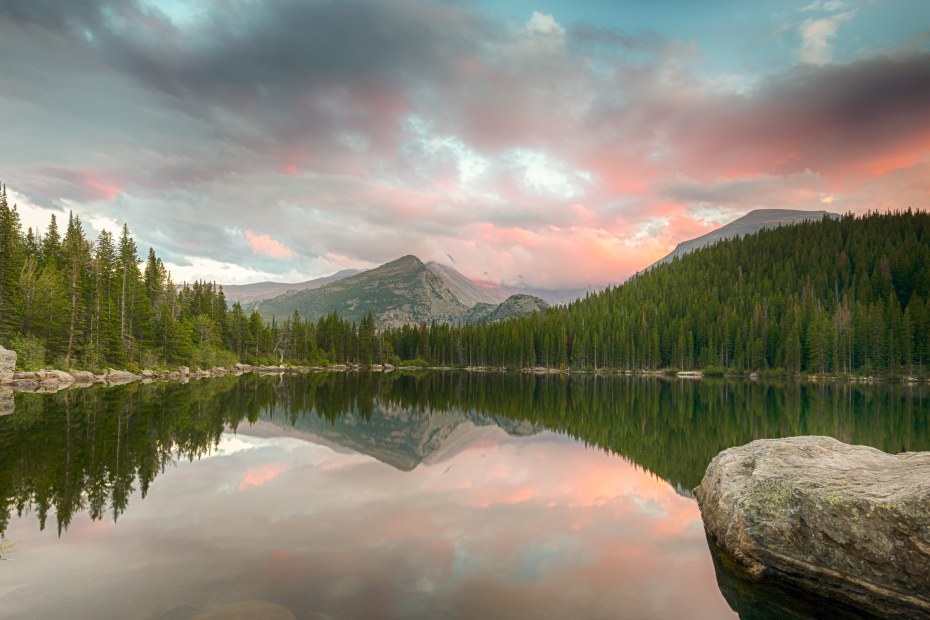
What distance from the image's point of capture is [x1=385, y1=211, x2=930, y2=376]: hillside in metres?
125

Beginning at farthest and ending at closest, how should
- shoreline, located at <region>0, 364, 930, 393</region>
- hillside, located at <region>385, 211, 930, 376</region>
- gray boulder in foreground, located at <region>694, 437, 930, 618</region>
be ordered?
hillside, located at <region>385, 211, 930, 376</region> → shoreline, located at <region>0, 364, 930, 393</region> → gray boulder in foreground, located at <region>694, 437, 930, 618</region>

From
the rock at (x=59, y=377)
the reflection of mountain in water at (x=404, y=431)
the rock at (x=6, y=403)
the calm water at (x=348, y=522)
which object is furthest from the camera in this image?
the rock at (x=59, y=377)

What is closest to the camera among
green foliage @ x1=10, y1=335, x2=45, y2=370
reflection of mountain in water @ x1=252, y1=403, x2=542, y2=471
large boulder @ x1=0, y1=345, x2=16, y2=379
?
reflection of mountain in water @ x1=252, y1=403, x2=542, y2=471

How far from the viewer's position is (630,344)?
157625 mm

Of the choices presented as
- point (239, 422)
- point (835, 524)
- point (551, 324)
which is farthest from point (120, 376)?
point (551, 324)

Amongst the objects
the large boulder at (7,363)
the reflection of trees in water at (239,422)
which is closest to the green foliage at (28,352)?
the large boulder at (7,363)

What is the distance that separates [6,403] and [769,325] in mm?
166611

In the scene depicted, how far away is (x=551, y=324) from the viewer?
175 metres

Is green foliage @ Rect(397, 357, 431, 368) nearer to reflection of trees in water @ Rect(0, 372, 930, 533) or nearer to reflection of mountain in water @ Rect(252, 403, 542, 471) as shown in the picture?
reflection of trees in water @ Rect(0, 372, 930, 533)

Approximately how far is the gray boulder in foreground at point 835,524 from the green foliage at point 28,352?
7155 cm

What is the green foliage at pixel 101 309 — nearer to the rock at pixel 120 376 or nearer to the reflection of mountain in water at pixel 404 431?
the rock at pixel 120 376

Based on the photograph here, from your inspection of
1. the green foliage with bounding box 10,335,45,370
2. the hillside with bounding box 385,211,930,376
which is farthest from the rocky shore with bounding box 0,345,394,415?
the hillside with bounding box 385,211,930,376

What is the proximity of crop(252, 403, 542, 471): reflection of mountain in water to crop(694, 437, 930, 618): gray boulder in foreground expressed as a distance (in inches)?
557

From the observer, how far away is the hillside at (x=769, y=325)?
125 meters
